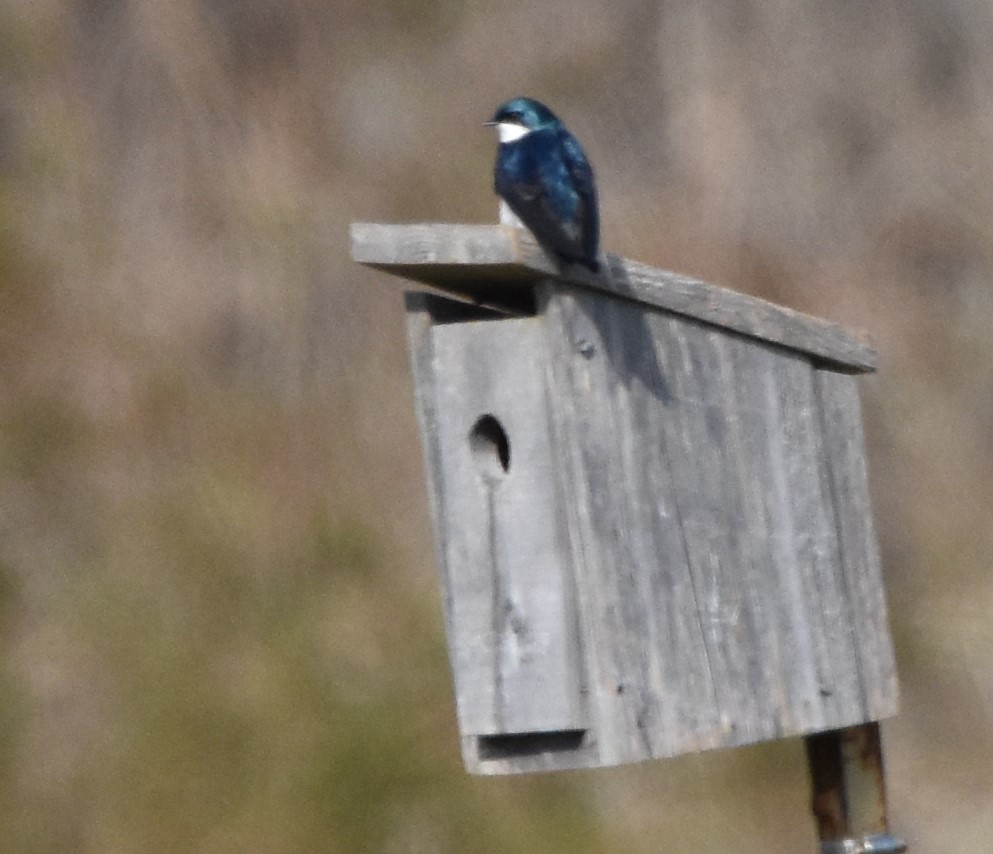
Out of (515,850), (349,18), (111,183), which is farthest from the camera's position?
(349,18)

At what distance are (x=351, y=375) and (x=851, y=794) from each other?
2504mm

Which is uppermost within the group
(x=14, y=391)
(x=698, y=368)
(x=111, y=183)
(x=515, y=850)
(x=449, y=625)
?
(x=111, y=183)

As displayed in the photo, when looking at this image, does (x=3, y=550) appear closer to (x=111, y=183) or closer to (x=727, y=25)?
(x=111, y=183)

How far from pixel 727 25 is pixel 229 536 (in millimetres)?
2070

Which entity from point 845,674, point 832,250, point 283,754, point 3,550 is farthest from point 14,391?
point 845,674

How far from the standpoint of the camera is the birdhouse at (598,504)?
2.71 m

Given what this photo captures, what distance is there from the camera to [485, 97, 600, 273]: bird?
8.70 feet

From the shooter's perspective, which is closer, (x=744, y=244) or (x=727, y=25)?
(x=744, y=244)

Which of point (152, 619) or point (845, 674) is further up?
point (152, 619)

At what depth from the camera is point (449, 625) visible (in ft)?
9.22

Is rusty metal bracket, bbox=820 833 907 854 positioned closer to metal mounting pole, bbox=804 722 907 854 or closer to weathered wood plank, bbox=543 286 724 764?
metal mounting pole, bbox=804 722 907 854

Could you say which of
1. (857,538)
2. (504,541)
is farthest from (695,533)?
(857,538)

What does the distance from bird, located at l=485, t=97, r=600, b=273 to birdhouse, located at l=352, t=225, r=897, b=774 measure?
35mm

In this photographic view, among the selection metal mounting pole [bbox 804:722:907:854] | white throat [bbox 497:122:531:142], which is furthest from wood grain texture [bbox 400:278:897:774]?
white throat [bbox 497:122:531:142]
